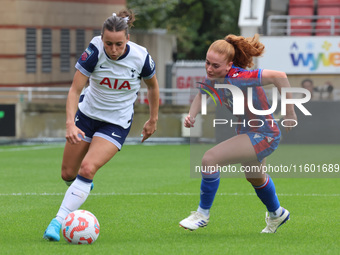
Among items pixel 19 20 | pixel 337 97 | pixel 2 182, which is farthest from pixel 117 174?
pixel 19 20

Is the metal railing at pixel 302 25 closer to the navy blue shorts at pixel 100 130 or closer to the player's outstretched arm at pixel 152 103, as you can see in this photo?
the player's outstretched arm at pixel 152 103

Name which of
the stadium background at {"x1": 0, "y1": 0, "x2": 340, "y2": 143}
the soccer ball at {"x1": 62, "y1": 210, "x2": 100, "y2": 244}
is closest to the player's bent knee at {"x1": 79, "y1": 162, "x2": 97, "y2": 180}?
the soccer ball at {"x1": 62, "y1": 210, "x2": 100, "y2": 244}

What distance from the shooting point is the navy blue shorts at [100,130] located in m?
7.95

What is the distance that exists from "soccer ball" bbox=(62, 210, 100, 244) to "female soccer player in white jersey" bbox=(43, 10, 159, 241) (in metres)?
0.13

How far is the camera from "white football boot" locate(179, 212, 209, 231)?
7914 mm

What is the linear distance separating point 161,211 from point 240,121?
227 cm

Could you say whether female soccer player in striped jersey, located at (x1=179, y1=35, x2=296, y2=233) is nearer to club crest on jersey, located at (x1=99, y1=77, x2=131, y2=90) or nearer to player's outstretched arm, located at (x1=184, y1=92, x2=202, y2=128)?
player's outstretched arm, located at (x1=184, y1=92, x2=202, y2=128)

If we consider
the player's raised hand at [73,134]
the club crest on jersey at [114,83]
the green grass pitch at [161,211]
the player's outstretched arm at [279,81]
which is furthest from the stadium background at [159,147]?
the club crest on jersey at [114,83]

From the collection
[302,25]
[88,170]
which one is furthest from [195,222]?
[302,25]

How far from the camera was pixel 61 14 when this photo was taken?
30.2 metres

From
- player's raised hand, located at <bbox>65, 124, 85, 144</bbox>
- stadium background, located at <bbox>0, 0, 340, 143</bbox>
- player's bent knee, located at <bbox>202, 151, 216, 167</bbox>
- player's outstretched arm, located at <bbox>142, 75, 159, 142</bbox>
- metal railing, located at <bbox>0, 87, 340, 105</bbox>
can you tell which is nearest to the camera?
player's raised hand, located at <bbox>65, 124, 85, 144</bbox>

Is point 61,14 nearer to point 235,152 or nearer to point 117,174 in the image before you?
point 117,174

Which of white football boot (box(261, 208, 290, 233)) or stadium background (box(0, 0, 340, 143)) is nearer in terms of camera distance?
white football boot (box(261, 208, 290, 233))

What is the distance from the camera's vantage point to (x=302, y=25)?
88.5ft
